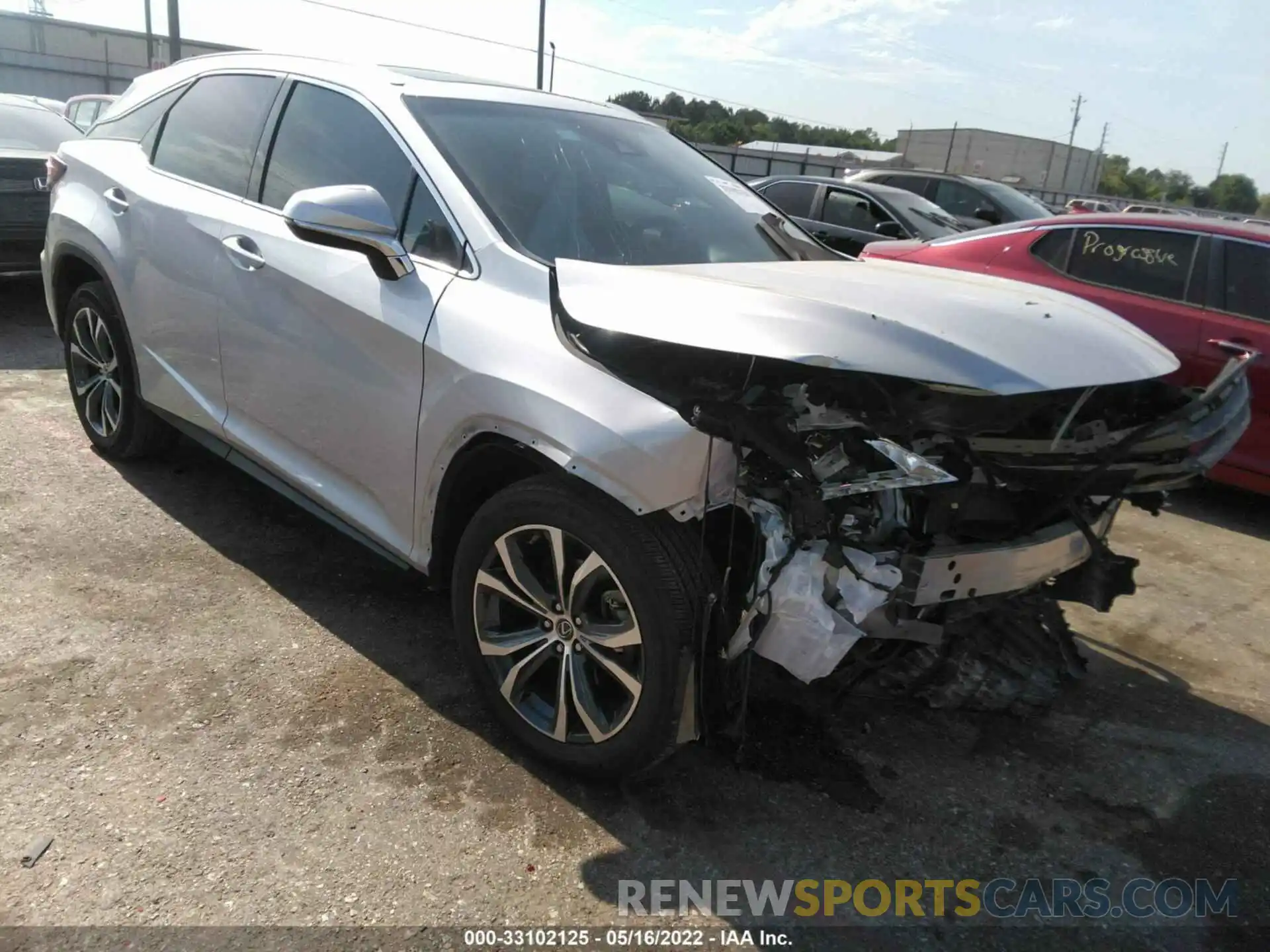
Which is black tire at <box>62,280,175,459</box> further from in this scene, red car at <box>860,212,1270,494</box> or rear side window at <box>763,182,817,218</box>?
rear side window at <box>763,182,817,218</box>

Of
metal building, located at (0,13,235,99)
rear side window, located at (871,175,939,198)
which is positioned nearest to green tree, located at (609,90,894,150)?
metal building, located at (0,13,235,99)

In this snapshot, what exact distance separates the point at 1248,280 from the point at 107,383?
599cm

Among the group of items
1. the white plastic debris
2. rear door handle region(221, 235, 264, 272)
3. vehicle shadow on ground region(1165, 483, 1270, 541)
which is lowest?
vehicle shadow on ground region(1165, 483, 1270, 541)

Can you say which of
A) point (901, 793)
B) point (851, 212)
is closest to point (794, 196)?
point (851, 212)

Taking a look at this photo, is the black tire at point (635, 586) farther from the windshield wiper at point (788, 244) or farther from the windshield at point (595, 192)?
the windshield wiper at point (788, 244)

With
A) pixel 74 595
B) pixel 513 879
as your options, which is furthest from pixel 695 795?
pixel 74 595

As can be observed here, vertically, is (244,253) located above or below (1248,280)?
below

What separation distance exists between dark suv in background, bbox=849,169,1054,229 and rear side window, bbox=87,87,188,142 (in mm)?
8185

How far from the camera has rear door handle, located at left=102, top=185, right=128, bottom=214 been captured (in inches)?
159

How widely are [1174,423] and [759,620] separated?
134cm

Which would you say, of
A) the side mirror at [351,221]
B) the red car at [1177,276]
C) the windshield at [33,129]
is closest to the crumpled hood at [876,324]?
the side mirror at [351,221]

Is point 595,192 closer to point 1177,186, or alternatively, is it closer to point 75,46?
point 75,46

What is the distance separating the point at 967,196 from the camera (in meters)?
12.0

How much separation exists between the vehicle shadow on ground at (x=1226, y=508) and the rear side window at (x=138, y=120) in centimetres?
540
